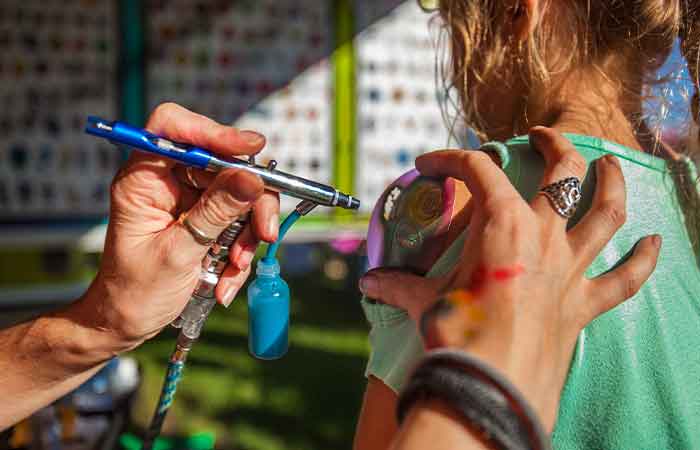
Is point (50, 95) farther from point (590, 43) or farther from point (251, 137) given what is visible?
point (590, 43)

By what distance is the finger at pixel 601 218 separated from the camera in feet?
2.52

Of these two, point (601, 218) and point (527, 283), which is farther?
point (601, 218)

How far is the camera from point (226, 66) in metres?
4.27

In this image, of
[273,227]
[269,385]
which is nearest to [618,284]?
[273,227]

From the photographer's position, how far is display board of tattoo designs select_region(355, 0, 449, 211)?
14.9ft

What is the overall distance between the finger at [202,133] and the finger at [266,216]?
96mm

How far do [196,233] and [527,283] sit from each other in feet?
2.00

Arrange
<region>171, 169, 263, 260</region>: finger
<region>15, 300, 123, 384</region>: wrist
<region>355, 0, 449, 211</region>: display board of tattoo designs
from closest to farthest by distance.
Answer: <region>171, 169, 263, 260</region>: finger < <region>15, 300, 123, 384</region>: wrist < <region>355, 0, 449, 211</region>: display board of tattoo designs

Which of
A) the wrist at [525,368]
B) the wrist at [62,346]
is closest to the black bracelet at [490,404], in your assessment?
the wrist at [525,368]

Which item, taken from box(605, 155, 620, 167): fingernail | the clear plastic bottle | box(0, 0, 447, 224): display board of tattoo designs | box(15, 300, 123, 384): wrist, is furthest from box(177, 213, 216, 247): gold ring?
box(0, 0, 447, 224): display board of tattoo designs

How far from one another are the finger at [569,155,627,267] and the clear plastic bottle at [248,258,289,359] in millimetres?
495

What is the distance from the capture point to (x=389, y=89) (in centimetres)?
462

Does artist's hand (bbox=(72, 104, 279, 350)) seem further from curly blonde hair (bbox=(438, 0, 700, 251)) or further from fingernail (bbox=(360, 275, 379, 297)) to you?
curly blonde hair (bbox=(438, 0, 700, 251))

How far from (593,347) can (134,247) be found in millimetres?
761
